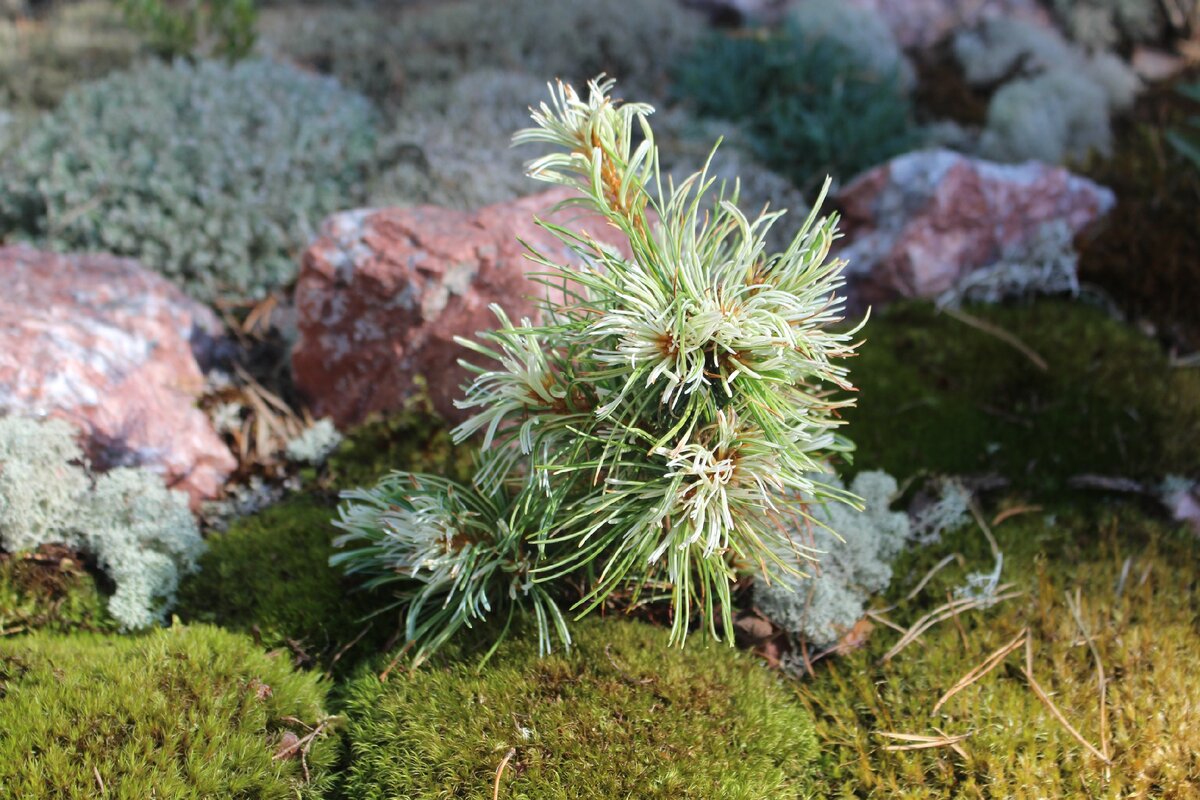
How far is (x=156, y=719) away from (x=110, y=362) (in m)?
1.76

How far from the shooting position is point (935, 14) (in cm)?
764

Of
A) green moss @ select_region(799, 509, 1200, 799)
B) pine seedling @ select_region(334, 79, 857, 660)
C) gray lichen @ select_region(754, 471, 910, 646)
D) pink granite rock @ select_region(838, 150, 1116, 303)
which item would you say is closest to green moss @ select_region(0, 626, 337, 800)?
pine seedling @ select_region(334, 79, 857, 660)

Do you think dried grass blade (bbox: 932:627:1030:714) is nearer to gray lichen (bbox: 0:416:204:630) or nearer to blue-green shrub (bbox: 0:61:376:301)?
gray lichen (bbox: 0:416:204:630)

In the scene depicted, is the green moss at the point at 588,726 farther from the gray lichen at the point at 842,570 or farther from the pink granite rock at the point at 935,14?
the pink granite rock at the point at 935,14

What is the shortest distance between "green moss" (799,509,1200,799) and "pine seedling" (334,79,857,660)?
56cm

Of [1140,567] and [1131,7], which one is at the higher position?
[1131,7]

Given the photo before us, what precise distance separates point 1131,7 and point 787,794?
7505mm

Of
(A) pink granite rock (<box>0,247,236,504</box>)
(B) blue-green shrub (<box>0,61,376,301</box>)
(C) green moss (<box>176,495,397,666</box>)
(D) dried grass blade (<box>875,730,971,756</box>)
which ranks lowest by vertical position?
(D) dried grass blade (<box>875,730,971,756</box>)

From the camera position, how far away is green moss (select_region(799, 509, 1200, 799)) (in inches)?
95.4

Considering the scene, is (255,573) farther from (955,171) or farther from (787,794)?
(955,171)

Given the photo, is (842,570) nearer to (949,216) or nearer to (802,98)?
(949,216)

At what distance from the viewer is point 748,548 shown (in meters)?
2.58

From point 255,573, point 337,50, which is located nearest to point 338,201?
point 337,50

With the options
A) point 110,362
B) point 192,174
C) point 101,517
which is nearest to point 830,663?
point 101,517
